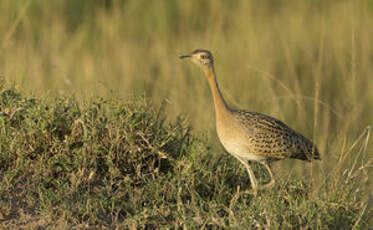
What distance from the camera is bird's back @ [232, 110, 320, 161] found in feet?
14.5

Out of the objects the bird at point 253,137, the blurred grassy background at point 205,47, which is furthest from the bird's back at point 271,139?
the blurred grassy background at point 205,47

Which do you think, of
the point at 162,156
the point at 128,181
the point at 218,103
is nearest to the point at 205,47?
the point at 218,103

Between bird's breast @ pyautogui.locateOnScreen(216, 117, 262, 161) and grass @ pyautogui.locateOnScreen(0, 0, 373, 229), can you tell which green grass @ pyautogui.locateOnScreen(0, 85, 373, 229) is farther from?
bird's breast @ pyautogui.locateOnScreen(216, 117, 262, 161)

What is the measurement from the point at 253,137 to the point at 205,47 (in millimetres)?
4129

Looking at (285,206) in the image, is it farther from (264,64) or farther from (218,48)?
(218,48)

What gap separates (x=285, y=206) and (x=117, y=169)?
107 centimetres

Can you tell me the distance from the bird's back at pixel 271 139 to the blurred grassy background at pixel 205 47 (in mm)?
1585

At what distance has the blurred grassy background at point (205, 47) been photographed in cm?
723

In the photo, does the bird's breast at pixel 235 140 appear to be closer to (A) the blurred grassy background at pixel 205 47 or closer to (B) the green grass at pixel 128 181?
(B) the green grass at pixel 128 181

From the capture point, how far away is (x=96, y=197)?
12.2 ft

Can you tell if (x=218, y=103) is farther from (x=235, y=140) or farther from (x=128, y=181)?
(x=128, y=181)

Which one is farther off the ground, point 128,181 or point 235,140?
point 235,140

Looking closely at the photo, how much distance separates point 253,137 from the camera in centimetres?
441

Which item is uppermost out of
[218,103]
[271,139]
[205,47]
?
[205,47]
